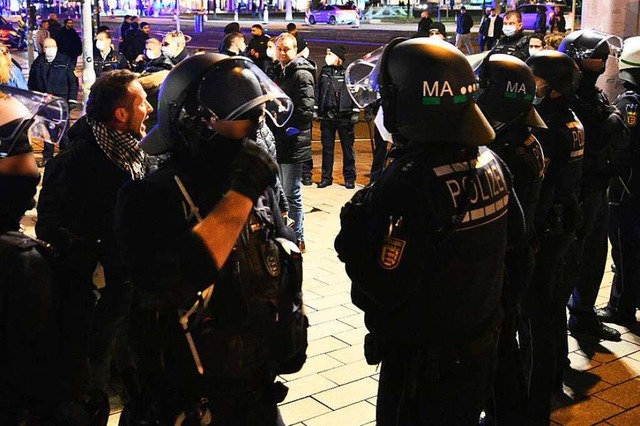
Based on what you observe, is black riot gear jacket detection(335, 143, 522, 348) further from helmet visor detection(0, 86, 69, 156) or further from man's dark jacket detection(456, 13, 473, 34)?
man's dark jacket detection(456, 13, 473, 34)

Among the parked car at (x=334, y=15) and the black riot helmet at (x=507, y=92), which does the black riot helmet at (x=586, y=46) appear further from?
the parked car at (x=334, y=15)

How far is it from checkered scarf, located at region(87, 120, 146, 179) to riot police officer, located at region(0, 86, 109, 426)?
1540 millimetres

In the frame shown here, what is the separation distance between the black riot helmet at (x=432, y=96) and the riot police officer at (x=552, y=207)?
163 cm

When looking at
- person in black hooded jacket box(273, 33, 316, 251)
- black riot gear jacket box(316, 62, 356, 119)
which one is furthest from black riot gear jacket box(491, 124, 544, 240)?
black riot gear jacket box(316, 62, 356, 119)

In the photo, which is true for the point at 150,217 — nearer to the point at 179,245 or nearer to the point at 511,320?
the point at 179,245

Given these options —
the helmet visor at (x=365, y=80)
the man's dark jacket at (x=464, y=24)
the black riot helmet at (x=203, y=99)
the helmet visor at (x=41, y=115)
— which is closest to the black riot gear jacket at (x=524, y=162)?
the helmet visor at (x=365, y=80)

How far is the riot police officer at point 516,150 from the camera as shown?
165 inches

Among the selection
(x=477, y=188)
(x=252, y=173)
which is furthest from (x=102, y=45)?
(x=252, y=173)

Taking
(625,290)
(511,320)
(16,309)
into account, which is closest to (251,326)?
(16,309)

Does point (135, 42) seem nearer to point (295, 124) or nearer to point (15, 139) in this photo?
point (295, 124)

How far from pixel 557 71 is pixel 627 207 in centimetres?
207

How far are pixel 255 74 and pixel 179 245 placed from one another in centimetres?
73

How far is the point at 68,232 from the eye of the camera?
4312mm

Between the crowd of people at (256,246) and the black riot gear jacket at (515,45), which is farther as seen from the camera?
the black riot gear jacket at (515,45)
